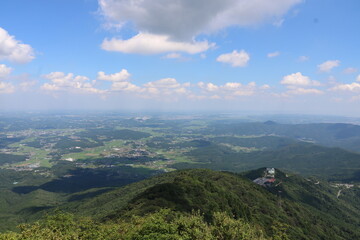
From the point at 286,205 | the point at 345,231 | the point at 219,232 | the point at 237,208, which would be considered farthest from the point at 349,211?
the point at 219,232

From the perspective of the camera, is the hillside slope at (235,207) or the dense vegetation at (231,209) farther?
the hillside slope at (235,207)

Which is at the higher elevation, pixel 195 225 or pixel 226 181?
pixel 195 225

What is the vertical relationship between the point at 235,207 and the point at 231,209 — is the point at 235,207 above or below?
above

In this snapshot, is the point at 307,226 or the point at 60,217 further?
the point at 307,226

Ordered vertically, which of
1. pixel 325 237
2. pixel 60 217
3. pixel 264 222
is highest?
pixel 60 217

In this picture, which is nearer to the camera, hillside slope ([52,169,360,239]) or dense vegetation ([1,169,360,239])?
dense vegetation ([1,169,360,239])

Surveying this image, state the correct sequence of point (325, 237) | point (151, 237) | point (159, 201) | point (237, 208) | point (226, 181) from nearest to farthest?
point (151, 237), point (159, 201), point (237, 208), point (325, 237), point (226, 181)

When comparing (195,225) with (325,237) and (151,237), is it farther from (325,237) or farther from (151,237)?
(325,237)

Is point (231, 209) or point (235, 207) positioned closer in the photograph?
point (231, 209)

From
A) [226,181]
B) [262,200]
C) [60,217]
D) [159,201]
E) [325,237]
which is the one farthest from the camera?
[226,181]
